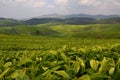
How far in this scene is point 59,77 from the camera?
3736 millimetres

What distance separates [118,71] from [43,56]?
2.39m

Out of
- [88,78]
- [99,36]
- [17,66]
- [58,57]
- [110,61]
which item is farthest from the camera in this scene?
[99,36]

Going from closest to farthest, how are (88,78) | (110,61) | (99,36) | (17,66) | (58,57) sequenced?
(88,78) < (110,61) < (17,66) < (58,57) < (99,36)

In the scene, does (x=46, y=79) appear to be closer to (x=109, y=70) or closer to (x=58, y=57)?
(x=109, y=70)

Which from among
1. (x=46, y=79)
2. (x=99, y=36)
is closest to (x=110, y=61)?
(x=46, y=79)

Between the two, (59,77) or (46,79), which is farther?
(59,77)

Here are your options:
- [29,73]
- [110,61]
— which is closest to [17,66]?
[29,73]

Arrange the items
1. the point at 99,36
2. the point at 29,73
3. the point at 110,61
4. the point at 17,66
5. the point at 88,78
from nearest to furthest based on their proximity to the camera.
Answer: the point at 88,78 < the point at 29,73 < the point at 110,61 < the point at 17,66 < the point at 99,36

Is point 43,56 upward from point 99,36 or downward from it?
upward

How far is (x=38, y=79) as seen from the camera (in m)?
3.48

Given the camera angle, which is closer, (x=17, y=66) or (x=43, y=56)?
(x=17, y=66)

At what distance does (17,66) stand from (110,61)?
1.74 meters

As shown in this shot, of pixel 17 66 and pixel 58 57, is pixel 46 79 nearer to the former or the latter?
pixel 17 66

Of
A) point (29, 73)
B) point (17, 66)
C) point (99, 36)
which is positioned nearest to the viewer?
point (29, 73)
